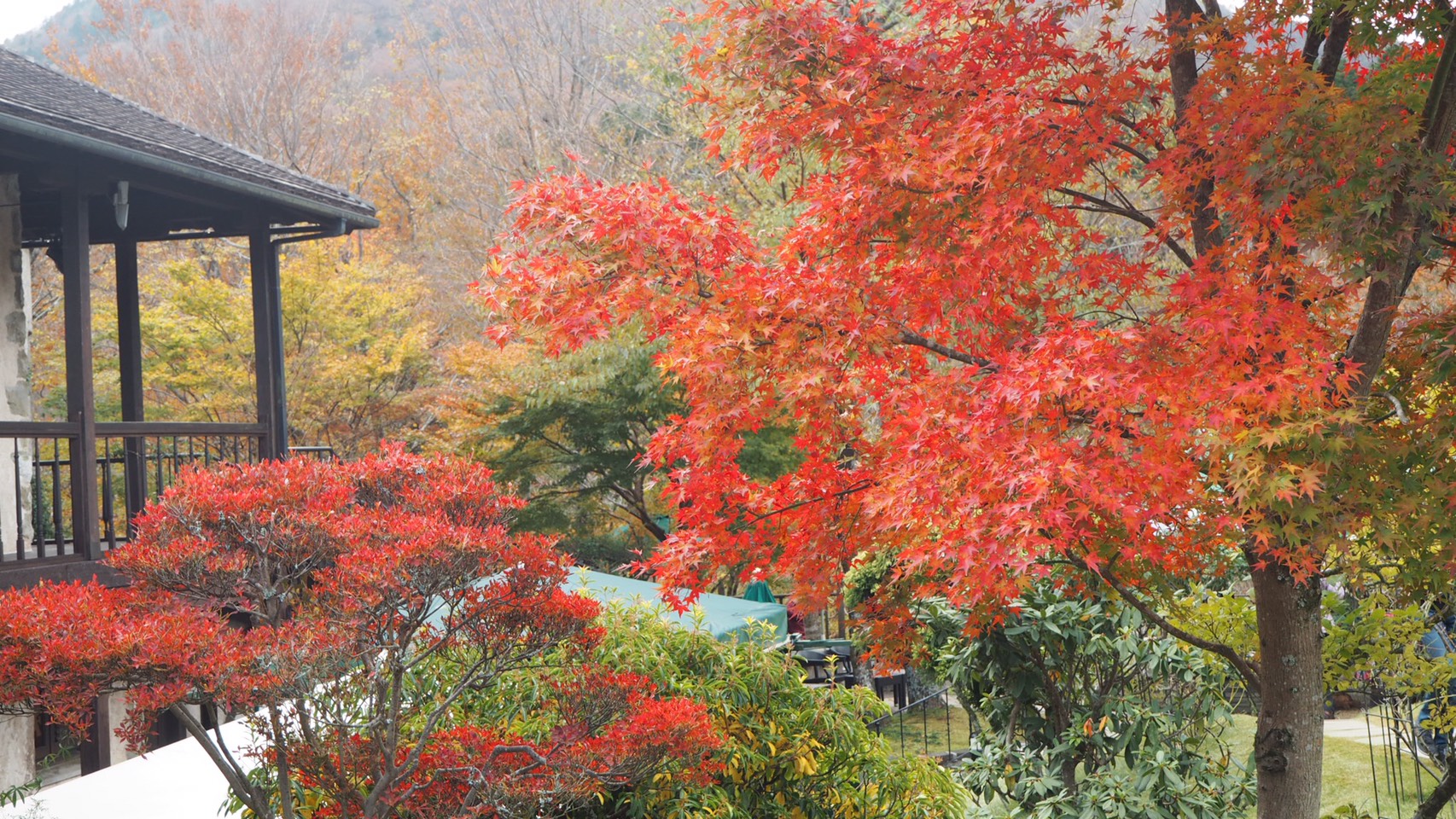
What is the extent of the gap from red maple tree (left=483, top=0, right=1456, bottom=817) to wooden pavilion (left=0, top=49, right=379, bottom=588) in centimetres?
375

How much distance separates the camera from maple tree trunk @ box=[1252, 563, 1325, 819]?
424cm

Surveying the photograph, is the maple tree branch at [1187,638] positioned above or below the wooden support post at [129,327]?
below

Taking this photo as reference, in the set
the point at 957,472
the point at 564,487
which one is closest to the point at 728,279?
the point at 957,472

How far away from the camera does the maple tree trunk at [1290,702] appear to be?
424cm

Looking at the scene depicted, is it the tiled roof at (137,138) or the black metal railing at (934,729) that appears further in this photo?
the black metal railing at (934,729)

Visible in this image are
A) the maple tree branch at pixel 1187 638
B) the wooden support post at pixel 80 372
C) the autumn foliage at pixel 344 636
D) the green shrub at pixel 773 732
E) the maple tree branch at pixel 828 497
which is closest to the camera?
the autumn foliage at pixel 344 636

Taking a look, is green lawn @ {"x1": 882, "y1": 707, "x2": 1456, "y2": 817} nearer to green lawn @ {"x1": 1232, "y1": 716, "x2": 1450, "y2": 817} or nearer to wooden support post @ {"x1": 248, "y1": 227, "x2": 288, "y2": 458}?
green lawn @ {"x1": 1232, "y1": 716, "x2": 1450, "y2": 817}

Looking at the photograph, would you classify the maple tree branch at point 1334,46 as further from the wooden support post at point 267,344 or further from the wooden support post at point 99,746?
the wooden support post at point 99,746

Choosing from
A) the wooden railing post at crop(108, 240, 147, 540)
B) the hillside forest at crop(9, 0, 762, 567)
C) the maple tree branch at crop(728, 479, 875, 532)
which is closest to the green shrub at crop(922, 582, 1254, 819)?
the maple tree branch at crop(728, 479, 875, 532)

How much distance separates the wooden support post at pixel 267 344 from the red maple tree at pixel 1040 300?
4.52 meters

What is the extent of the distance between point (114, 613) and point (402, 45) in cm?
3375

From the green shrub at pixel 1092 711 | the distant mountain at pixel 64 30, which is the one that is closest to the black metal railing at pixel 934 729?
the green shrub at pixel 1092 711

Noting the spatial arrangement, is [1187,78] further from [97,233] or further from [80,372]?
[97,233]

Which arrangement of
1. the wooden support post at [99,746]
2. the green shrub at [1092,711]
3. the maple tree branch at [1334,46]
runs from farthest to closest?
the wooden support post at [99,746] < the green shrub at [1092,711] < the maple tree branch at [1334,46]
